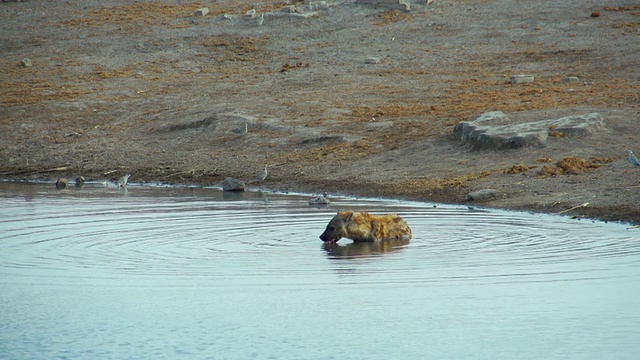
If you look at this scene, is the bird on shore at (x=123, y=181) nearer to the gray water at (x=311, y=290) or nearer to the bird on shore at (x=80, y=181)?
the bird on shore at (x=80, y=181)

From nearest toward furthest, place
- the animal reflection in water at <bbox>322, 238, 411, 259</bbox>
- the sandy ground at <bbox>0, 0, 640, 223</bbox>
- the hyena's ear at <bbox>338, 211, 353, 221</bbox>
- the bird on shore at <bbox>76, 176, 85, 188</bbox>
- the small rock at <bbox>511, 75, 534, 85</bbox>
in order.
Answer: the animal reflection in water at <bbox>322, 238, 411, 259</bbox>, the hyena's ear at <bbox>338, 211, 353, 221</bbox>, the sandy ground at <bbox>0, 0, 640, 223</bbox>, the bird on shore at <bbox>76, 176, 85, 188</bbox>, the small rock at <bbox>511, 75, 534, 85</bbox>

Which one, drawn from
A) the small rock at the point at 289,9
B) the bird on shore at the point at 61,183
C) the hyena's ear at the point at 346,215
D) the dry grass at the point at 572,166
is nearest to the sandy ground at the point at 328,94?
the dry grass at the point at 572,166

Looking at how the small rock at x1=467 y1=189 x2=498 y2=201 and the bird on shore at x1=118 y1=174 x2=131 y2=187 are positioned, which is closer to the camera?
the small rock at x1=467 y1=189 x2=498 y2=201

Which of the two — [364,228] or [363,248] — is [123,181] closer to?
[364,228]

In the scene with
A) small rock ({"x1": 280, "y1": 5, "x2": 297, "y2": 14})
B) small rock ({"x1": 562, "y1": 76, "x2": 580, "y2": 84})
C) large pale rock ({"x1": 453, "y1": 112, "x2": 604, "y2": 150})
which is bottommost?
large pale rock ({"x1": 453, "y1": 112, "x2": 604, "y2": 150})

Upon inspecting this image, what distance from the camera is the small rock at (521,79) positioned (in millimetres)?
28234

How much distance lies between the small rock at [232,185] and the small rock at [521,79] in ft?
34.0

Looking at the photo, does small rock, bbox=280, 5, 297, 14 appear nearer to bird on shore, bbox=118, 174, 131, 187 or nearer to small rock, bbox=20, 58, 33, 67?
small rock, bbox=20, 58, 33, 67

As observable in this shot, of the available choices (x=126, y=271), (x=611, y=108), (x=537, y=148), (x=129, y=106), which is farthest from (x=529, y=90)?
(x=126, y=271)

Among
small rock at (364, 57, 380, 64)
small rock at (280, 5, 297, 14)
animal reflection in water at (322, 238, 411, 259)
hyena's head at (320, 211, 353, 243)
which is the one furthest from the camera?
small rock at (280, 5, 297, 14)

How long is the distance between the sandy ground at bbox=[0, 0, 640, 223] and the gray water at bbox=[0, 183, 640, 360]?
3.62 meters

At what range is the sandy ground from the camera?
20.1 meters

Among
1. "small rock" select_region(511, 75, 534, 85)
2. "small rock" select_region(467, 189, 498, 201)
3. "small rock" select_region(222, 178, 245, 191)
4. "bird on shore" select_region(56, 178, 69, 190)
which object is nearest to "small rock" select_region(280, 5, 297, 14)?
"small rock" select_region(511, 75, 534, 85)

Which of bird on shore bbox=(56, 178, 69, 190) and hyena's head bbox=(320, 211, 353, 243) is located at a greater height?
bird on shore bbox=(56, 178, 69, 190)
